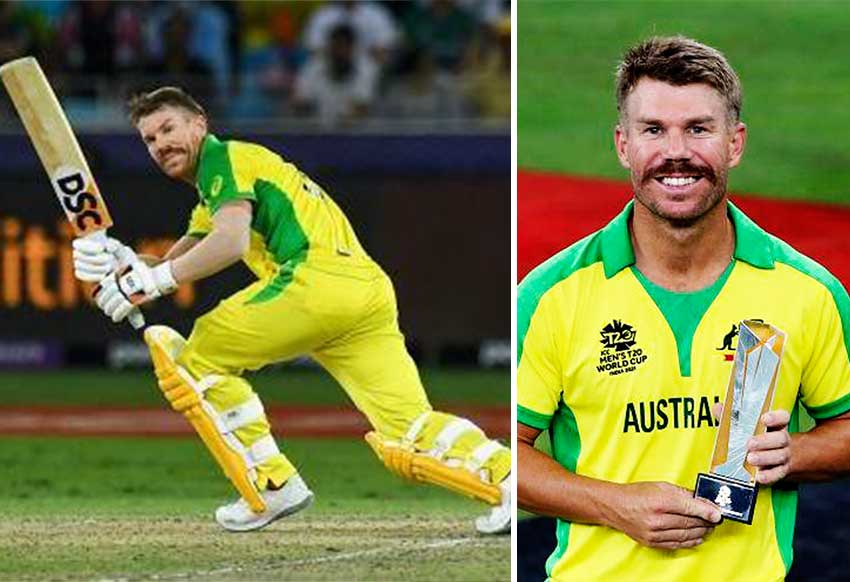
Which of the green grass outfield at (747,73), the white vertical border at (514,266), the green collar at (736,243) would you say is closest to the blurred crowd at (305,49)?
the green grass outfield at (747,73)

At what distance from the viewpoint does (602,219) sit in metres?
3.64

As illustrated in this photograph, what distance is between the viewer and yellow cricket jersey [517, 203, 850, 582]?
3.32 m

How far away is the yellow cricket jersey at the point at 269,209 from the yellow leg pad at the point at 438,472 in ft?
1.39

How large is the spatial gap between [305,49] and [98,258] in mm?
5396

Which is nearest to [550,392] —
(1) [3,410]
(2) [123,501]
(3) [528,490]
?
(3) [528,490]

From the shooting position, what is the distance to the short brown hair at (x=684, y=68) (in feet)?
10.6

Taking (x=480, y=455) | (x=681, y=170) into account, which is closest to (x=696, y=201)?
(x=681, y=170)

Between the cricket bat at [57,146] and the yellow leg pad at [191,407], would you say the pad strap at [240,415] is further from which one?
the cricket bat at [57,146]

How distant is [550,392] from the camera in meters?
3.38

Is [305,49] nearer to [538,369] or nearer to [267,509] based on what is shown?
[267,509]

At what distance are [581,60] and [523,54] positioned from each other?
12 centimetres

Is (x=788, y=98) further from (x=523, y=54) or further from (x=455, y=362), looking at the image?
(x=455, y=362)

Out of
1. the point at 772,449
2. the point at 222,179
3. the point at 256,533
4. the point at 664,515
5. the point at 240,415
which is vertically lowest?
the point at 256,533

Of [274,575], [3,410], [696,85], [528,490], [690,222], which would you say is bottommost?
[3,410]
